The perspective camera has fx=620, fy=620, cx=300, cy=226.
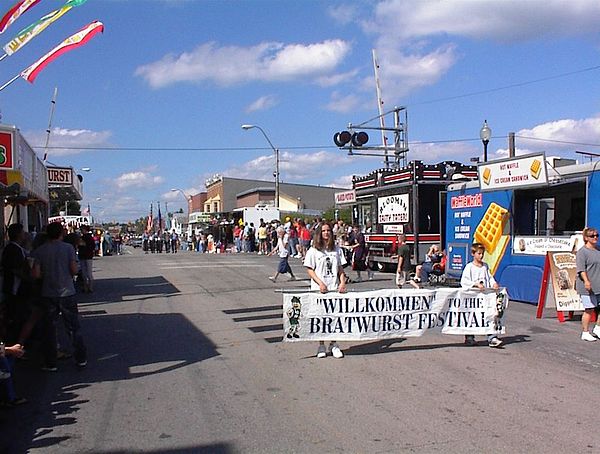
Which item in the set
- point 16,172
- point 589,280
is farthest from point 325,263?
point 16,172

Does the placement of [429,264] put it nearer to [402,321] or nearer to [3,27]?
[402,321]

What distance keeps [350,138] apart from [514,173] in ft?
52.6

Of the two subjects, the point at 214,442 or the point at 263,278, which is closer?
the point at 214,442

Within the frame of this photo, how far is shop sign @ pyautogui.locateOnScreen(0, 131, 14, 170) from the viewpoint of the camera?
37.1ft

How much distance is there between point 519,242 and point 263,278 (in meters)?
7.83

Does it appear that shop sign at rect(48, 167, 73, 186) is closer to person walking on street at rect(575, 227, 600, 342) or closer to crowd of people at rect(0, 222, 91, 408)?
crowd of people at rect(0, 222, 91, 408)

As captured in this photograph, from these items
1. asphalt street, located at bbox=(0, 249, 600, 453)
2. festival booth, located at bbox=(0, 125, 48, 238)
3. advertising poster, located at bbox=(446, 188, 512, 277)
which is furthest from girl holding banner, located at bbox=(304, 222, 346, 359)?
advertising poster, located at bbox=(446, 188, 512, 277)

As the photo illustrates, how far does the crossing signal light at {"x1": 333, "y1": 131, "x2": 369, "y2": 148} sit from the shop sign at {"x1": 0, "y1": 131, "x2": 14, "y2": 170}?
19.5 metres

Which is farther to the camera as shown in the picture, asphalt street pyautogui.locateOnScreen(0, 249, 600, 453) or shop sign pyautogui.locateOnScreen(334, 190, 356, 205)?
shop sign pyautogui.locateOnScreen(334, 190, 356, 205)

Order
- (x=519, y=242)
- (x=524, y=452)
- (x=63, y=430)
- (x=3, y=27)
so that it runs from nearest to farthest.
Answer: (x=524, y=452), (x=63, y=430), (x=3, y=27), (x=519, y=242)

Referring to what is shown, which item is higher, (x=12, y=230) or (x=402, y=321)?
(x=12, y=230)

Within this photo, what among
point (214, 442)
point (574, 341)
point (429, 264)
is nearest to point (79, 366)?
point (214, 442)

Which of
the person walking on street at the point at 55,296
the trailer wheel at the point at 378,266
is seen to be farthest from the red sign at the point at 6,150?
the trailer wheel at the point at 378,266

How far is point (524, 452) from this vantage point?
192 inches
